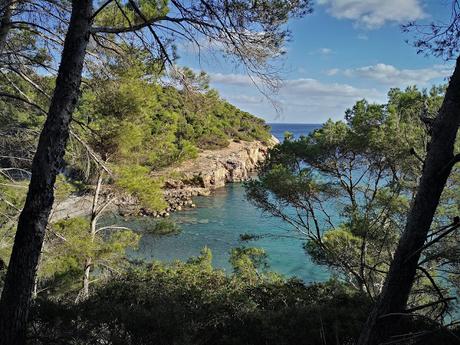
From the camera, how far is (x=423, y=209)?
4.56 feet

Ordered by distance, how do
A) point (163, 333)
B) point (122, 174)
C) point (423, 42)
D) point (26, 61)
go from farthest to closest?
point (122, 174) → point (26, 61) → point (163, 333) → point (423, 42)

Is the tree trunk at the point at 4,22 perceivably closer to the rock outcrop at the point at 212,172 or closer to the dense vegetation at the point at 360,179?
the dense vegetation at the point at 360,179

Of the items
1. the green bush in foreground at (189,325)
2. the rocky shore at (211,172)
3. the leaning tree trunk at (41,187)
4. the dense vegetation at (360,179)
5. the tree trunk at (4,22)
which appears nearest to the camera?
the leaning tree trunk at (41,187)

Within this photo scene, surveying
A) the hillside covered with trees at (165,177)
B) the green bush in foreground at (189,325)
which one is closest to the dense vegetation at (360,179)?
the hillside covered with trees at (165,177)

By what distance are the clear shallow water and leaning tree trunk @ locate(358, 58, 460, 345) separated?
10693 mm

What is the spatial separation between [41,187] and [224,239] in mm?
17309

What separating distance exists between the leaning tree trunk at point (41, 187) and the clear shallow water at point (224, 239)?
29.9 ft

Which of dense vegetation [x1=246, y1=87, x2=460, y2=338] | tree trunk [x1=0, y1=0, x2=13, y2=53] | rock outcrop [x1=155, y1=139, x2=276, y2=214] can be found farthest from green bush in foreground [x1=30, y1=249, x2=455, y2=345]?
rock outcrop [x1=155, y1=139, x2=276, y2=214]

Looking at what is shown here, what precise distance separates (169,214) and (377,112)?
→ 59.3ft

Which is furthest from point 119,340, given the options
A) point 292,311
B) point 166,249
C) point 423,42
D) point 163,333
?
point 166,249

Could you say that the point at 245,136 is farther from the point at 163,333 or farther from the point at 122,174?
the point at 163,333

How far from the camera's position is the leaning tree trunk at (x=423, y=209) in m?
1.31

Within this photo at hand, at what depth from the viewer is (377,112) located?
8.33 meters

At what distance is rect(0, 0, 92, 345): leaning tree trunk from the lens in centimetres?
250
